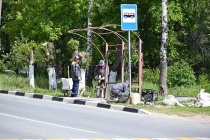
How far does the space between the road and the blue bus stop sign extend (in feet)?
11.6

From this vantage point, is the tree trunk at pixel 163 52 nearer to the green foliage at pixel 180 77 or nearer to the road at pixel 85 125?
the green foliage at pixel 180 77

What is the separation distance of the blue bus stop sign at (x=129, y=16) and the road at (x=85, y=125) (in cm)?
355

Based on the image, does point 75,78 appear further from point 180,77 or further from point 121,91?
point 180,77

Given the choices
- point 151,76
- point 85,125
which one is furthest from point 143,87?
point 85,125

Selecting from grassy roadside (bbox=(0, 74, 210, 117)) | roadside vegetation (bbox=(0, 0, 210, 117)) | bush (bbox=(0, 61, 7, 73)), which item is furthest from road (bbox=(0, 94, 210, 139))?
bush (bbox=(0, 61, 7, 73))

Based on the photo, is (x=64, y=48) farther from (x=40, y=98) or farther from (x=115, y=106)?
(x=115, y=106)

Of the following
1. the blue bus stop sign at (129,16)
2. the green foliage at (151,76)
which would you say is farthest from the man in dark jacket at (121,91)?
the green foliage at (151,76)

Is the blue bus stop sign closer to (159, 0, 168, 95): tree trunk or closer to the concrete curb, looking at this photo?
the concrete curb

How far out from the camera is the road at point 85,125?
1213 centimetres

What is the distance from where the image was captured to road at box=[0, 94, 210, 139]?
39.8ft

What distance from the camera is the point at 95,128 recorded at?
43.8ft

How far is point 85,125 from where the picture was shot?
13883mm

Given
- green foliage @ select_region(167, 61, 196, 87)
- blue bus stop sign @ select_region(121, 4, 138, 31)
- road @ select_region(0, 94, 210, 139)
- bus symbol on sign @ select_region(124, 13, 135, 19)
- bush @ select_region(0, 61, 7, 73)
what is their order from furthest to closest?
bush @ select_region(0, 61, 7, 73) < green foliage @ select_region(167, 61, 196, 87) < bus symbol on sign @ select_region(124, 13, 135, 19) < blue bus stop sign @ select_region(121, 4, 138, 31) < road @ select_region(0, 94, 210, 139)

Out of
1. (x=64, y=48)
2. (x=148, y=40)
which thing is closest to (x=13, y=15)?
(x=64, y=48)
